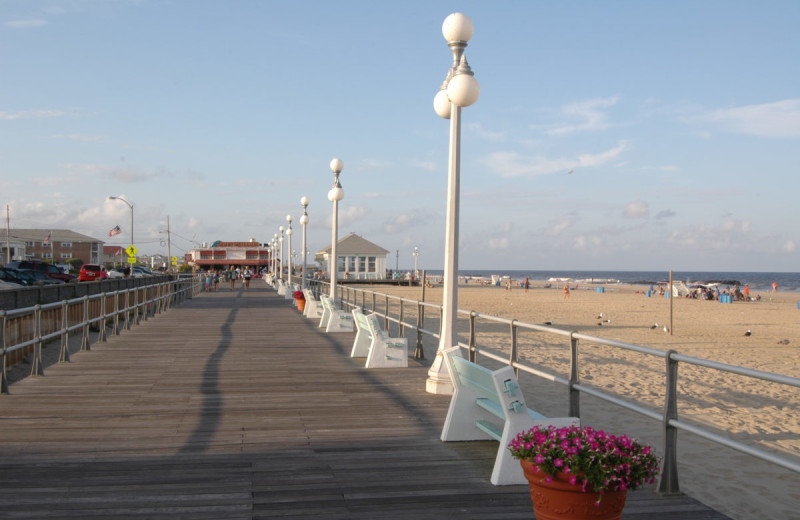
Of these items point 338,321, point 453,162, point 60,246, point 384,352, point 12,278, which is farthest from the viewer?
point 60,246

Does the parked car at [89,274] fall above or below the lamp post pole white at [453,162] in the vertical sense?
below

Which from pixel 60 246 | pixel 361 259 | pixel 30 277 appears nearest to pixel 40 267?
pixel 30 277

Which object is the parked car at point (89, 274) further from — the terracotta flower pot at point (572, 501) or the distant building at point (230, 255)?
the distant building at point (230, 255)

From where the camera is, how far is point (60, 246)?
106188mm

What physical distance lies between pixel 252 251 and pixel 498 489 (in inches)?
3694

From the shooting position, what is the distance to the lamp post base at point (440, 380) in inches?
324

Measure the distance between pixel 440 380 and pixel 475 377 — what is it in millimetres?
2600

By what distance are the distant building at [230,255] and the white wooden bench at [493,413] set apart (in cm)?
9028

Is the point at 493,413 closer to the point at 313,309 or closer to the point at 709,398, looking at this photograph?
the point at 709,398

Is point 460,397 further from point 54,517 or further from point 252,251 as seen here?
point 252,251

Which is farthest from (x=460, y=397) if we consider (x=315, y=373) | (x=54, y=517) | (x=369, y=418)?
(x=315, y=373)

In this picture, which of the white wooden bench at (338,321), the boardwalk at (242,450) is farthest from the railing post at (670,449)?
the white wooden bench at (338,321)

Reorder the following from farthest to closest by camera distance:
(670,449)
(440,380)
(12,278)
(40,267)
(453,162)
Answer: (40,267), (12,278), (440,380), (453,162), (670,449)

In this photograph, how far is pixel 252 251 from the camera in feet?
316
